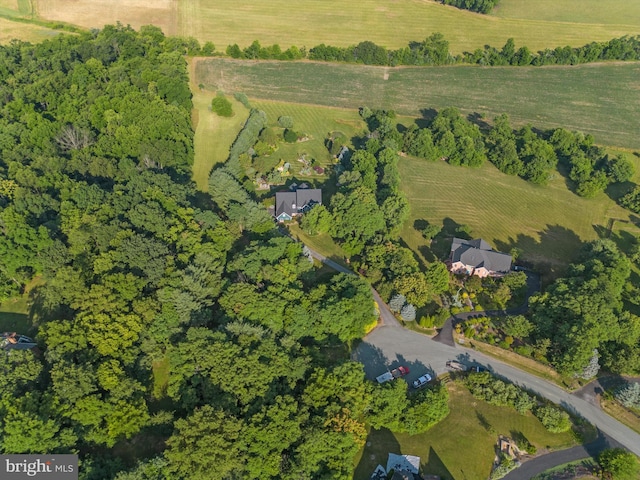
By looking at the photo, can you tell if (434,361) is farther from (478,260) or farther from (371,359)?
(478,260)

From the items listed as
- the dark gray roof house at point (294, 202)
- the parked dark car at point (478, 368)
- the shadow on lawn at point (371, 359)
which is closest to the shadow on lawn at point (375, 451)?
the shadow on lawn at point (371, 359)

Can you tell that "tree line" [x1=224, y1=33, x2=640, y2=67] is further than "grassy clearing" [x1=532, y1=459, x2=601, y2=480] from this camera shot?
Yes

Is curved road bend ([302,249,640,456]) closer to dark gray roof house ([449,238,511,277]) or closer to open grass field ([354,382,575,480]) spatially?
open grass field ([354,382,575,480])

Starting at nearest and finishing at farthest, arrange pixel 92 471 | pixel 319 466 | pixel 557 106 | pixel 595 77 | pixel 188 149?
1. pixel 92 471
2. pixel 319 466
3. pixel 188 149
4. pixel 557 106
5. pixel 595 77

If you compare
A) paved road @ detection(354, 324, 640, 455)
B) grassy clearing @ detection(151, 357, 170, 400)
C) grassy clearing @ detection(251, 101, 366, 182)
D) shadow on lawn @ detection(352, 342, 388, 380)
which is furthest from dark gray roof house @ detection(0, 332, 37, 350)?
grassy clearing @ detection(251, 101, 366, 182)

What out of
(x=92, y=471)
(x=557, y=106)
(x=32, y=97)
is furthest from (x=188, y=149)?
(x=557, y=106)

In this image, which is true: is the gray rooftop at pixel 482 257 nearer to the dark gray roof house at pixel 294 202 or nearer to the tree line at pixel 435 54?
the dark gray roof house at pixel 294 202

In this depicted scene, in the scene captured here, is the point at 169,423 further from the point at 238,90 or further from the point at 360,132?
the point at 238,90
